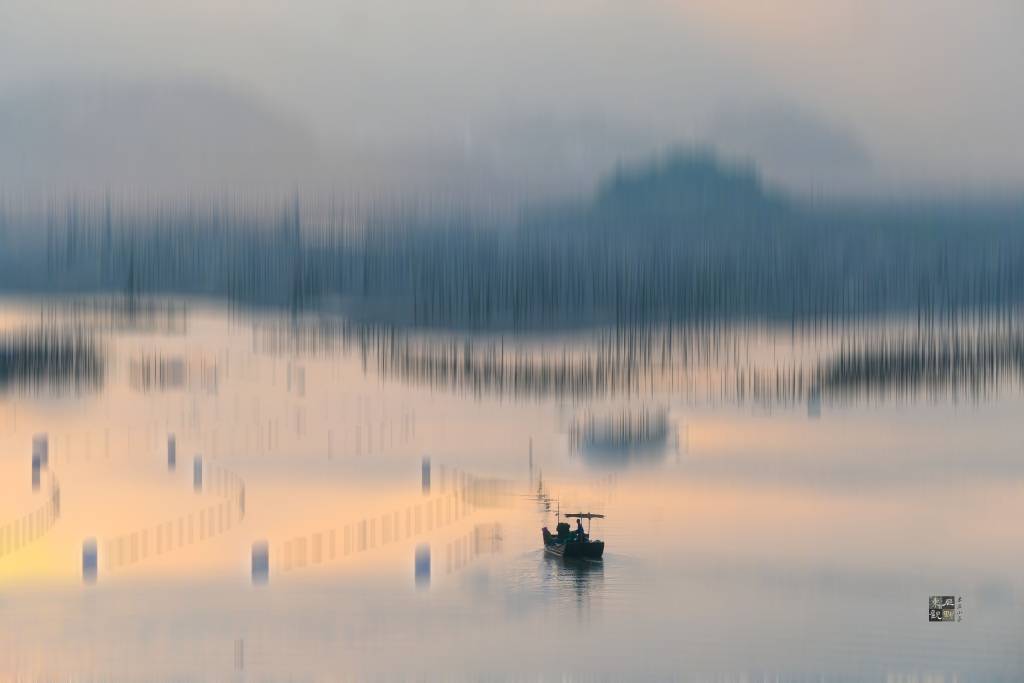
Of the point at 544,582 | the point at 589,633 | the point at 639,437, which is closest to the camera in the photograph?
the point at 639,437

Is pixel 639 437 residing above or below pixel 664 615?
above

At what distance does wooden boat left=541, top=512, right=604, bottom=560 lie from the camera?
7138 centimetres

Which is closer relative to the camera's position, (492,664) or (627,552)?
(492,664)

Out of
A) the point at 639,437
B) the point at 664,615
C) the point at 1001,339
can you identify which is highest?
the point at 1001,339

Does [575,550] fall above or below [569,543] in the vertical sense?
below

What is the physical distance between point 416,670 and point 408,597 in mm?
17862

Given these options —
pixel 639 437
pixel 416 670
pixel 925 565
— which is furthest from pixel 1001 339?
pixel 416 670

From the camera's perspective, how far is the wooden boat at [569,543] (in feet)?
234

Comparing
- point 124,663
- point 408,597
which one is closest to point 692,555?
point 408,597

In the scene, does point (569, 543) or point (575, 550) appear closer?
point (575, 550)

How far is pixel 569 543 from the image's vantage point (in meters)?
71.8

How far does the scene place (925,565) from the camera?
6738 cm

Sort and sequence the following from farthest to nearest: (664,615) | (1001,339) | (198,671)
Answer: (664,615) < (1001,339) < (198,671)

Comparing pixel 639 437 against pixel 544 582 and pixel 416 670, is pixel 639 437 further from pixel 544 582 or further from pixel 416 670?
pixel 544 582
